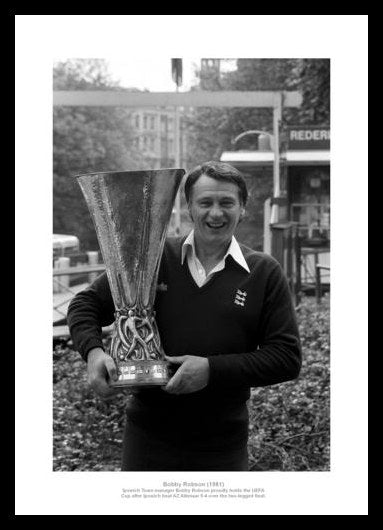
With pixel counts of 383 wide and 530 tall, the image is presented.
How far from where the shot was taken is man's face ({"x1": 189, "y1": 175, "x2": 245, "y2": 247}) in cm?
301

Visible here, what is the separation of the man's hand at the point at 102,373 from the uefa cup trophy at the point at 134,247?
0.03 m

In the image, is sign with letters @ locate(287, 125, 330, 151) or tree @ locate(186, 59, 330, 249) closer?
tree @ locate(186, 59, 330, 249)

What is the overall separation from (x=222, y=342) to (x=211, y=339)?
5 cm

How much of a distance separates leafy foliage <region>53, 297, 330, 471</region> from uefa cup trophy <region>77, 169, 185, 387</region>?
126cm

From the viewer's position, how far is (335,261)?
3.64m

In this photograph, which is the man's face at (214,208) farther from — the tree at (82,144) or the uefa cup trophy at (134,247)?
the tree at (82,144)

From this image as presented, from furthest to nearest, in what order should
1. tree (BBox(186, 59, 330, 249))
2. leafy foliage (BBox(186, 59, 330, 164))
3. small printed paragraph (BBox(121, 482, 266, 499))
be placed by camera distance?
1. leafy foliage (BBox(186, 59, 330, 164))
2. tree (BBox(186, 59, 330, 249))
3. small printed paragraph (BBox(121, 482, 266, 499))

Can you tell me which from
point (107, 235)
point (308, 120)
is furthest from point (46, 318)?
point (308, 120)

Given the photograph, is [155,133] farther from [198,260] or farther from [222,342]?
[222,342]

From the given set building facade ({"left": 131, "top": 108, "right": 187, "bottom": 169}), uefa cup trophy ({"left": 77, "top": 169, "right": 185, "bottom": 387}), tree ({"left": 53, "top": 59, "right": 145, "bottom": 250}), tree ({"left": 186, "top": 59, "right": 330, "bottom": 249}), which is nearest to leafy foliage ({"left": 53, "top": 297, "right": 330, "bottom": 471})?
tree ({"left": 53, "top": 59, "right": 145, "bottom": 250})

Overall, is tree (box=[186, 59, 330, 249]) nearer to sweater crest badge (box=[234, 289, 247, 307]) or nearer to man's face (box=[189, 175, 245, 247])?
man's face (box=[189, 175, 245, 247])

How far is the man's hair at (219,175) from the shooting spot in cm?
303

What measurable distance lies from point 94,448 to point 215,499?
60.6 inches

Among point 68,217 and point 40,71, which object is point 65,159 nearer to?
point 68,217
